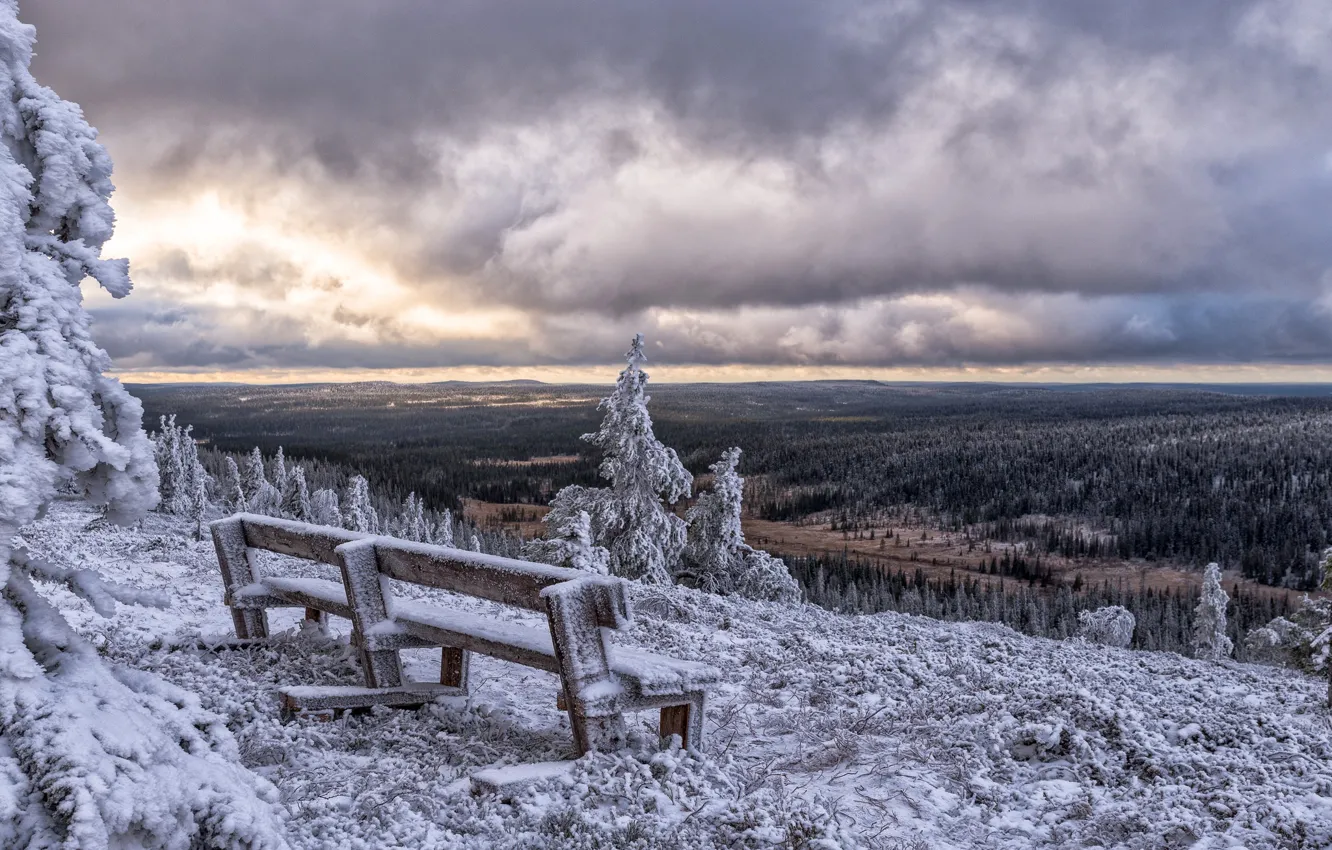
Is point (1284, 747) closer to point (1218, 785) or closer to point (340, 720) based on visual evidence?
point (1218, 785)

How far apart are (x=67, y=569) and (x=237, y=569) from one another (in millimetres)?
3464

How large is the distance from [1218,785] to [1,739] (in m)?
7.65

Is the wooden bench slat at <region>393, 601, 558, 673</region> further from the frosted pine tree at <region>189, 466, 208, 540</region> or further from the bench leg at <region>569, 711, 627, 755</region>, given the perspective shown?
the frosted pine tree at <region>189, 466, 208, 540</region>

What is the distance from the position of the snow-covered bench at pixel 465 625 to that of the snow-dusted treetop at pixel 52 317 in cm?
210

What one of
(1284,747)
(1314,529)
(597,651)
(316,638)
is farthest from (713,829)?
(1314,529)

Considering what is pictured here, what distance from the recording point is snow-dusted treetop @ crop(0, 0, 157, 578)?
12.1 ft

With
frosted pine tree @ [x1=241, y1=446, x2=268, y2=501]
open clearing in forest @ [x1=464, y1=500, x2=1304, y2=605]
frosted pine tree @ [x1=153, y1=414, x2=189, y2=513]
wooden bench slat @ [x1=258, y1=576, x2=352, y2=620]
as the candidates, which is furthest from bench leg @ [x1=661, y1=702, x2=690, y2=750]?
open clearing in forest @ [x1=464, y1=500, x2=1304, y2=605]

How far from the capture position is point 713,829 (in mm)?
4840

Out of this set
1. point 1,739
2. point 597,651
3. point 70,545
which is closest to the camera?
point 1,739

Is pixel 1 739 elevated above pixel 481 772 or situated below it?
above

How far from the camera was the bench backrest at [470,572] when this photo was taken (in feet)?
17.1

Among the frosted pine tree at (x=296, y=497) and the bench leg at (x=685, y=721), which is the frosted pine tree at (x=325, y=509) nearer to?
the frosted pine tree at (x=296, y=497)

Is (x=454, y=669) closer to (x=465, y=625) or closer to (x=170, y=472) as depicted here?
(x=465, y=625)

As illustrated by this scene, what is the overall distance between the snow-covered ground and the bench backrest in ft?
3.74
